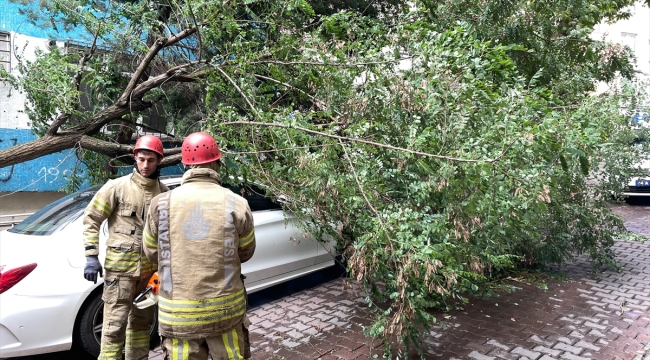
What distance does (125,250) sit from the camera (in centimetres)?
365

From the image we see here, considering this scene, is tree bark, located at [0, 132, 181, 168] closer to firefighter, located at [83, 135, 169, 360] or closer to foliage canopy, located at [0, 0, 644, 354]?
foliage canopy, located at [0, 0, 644, 354]

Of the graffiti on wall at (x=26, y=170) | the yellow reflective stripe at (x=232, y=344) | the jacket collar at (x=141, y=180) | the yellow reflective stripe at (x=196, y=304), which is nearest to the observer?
the yellow reflective stripe at (x=196, y=304)

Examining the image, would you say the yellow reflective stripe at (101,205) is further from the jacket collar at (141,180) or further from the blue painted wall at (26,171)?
the blue painted wall at (26,171)

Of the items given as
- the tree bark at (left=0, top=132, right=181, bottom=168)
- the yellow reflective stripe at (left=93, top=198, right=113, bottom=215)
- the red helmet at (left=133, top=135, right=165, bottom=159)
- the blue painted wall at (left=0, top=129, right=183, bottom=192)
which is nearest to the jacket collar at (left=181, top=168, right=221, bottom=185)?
the red helmet at (left=133, top=135, right=165, bottom=159)

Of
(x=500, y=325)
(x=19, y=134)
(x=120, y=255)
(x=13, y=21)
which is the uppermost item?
(x=13, y=21)

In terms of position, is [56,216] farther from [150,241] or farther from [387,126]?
[387,126]

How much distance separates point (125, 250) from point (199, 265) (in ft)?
4.17

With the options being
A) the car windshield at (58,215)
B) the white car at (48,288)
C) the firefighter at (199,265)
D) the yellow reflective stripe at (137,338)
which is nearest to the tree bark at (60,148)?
the car windshield at (58,215)

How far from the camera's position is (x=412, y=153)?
3.68m

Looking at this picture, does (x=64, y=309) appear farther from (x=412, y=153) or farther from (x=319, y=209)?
(x=412, y=153)

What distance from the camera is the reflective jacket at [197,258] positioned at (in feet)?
8.71

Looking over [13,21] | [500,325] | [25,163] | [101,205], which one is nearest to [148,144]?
[101,205]

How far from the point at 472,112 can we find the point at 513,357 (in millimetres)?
2173

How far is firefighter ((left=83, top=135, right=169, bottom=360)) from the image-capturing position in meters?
3.60
